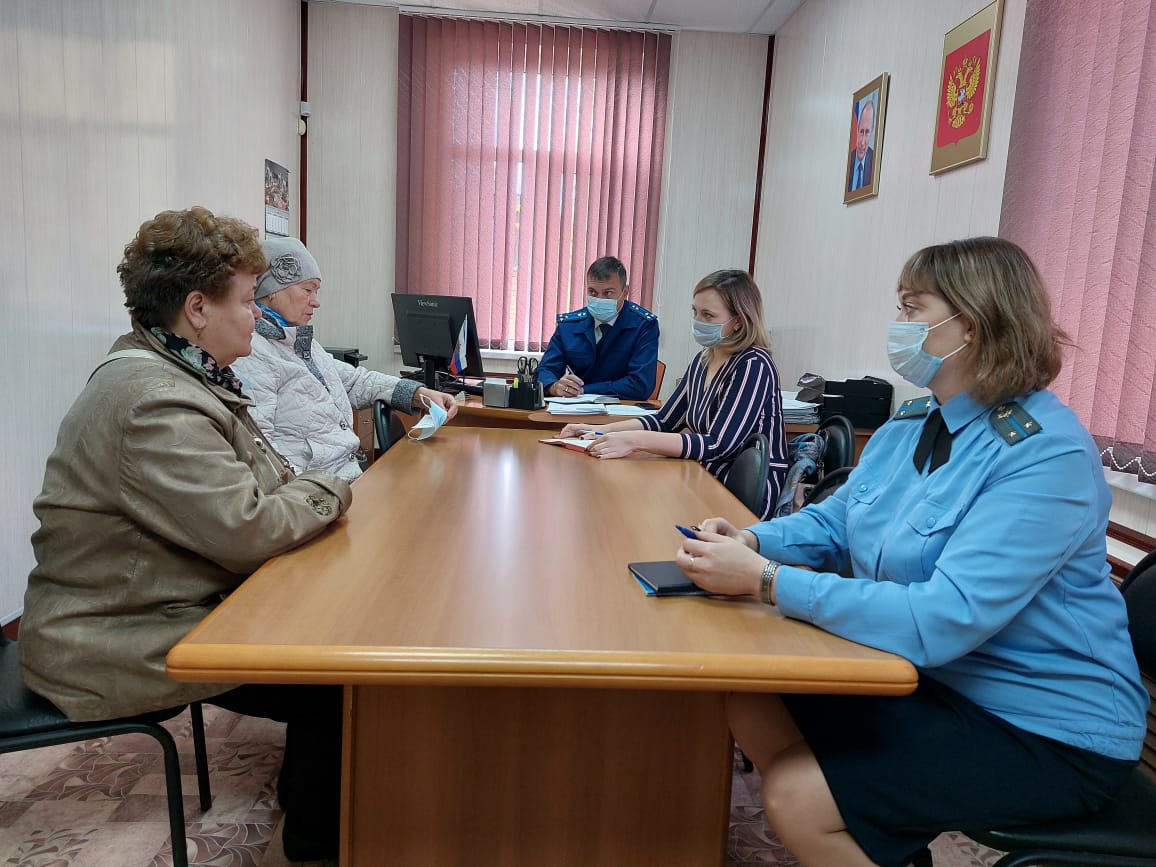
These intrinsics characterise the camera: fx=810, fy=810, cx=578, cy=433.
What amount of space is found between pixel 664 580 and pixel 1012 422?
0.55 metres

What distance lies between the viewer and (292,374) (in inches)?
88.4

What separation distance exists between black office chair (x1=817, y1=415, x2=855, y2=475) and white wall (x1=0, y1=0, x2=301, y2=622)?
246cm

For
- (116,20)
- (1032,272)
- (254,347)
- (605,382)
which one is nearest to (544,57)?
(605,382)

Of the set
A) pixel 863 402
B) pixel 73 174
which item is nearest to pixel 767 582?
pixel 863 402

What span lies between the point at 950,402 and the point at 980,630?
391 mm

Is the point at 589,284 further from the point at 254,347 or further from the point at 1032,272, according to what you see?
the point at 1032,272

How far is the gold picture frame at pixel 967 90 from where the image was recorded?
2.74 m

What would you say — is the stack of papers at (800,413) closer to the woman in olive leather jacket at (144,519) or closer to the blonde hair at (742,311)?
the blonde hair at (742,311)

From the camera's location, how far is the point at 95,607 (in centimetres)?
129

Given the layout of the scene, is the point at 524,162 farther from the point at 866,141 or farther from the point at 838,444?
the point at 838,444

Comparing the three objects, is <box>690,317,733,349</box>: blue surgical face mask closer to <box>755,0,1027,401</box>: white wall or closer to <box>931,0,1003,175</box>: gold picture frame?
<box>755,0,1027,401</box>: white wall

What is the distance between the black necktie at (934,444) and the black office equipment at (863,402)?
1.97 meters

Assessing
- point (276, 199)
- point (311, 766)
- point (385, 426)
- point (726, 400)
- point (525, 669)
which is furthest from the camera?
point (276, 199)

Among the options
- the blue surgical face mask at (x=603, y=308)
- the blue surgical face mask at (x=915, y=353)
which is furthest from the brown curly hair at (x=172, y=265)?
the blue surgical face mask at (x=603, y=308)
